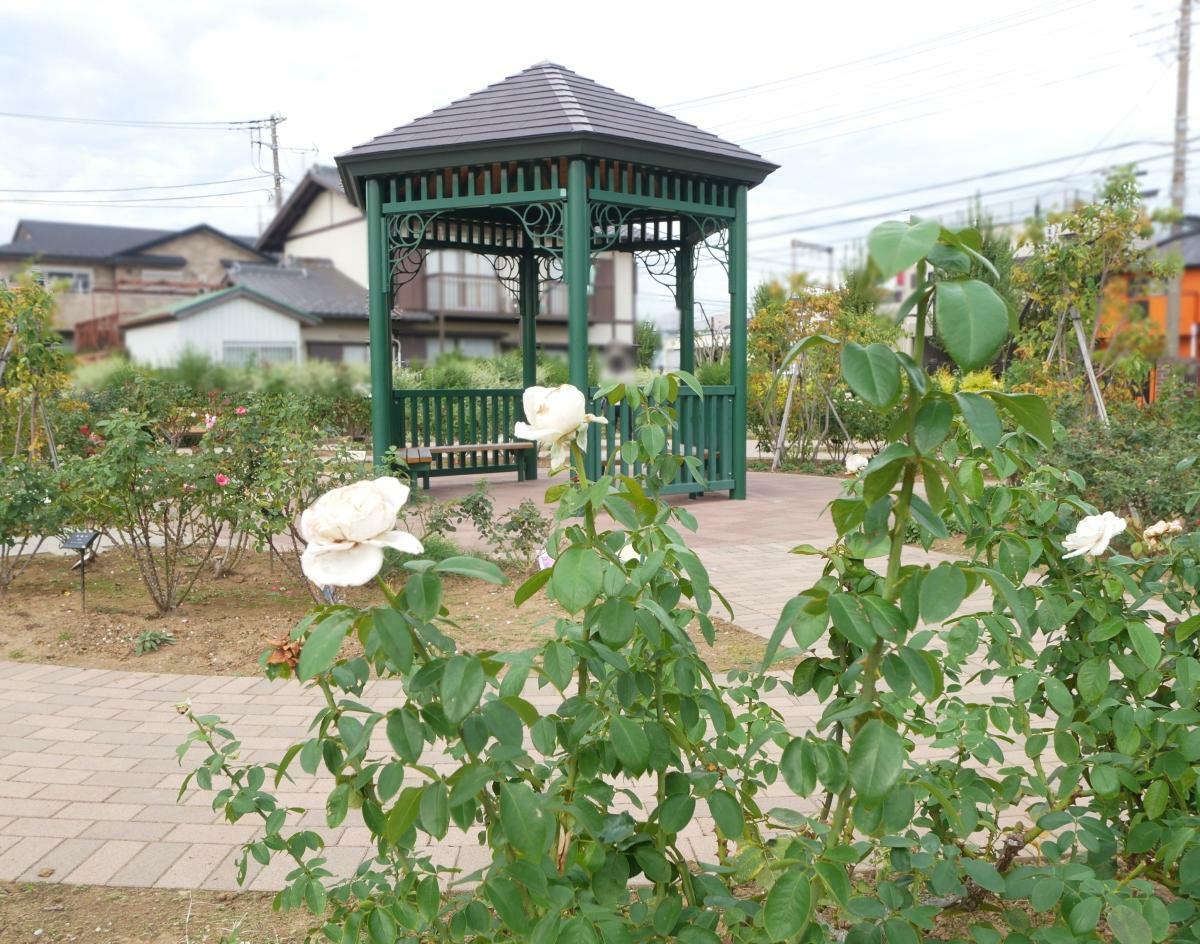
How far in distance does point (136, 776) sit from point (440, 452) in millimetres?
7200

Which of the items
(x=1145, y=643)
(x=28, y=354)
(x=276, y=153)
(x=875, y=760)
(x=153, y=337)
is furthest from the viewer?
(x=153, y=337)

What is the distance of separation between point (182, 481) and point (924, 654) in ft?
15.6

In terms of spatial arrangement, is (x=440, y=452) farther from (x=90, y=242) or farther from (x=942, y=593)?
(x=90, y=242)

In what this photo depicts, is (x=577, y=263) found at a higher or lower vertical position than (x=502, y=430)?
higher

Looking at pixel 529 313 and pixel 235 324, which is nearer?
pixel 529 313

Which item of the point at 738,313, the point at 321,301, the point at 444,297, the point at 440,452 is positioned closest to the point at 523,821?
the point at 738,313

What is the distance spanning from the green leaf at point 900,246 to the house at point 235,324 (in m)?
28.5

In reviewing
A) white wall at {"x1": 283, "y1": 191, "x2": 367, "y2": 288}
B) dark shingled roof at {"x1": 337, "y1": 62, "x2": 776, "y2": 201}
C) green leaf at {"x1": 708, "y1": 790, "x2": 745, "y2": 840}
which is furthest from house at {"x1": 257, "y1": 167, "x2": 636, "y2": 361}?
green leaf at {"x1": 708, "y1": 790, "x2": 745, "y2": 840}

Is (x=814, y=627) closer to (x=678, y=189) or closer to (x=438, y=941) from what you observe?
(x=438, y=941)

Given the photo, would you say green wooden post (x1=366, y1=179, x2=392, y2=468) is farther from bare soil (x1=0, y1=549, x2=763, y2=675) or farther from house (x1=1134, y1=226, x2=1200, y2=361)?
house (x1=1134, y1=226, x2=1200, y2=361)

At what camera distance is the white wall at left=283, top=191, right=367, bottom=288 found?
108 feet

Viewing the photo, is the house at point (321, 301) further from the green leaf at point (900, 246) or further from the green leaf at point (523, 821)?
the green leaf at point (900, 246)

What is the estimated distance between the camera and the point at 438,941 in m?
1.78

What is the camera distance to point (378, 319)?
940cm
